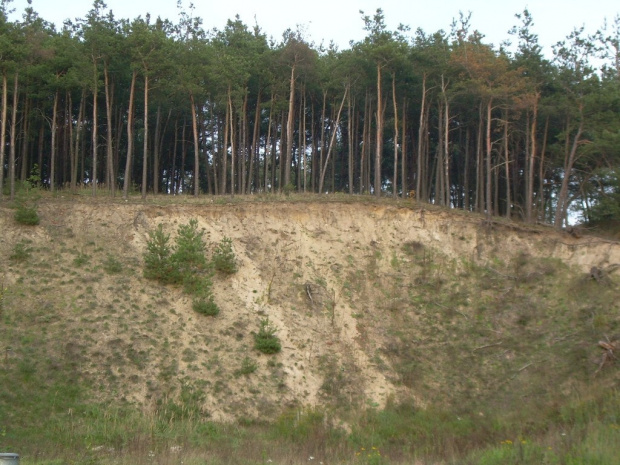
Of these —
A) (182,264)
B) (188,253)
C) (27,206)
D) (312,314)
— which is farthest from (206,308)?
(27,206)

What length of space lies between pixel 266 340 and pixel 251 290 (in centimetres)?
352

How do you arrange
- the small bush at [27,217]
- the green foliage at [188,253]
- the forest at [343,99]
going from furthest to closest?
1. the forest at [343,99]
2. the small bush at [27,217]
3. the green foliage at [188,253]

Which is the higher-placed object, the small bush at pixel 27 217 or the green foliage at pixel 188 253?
the small bush at pixel 27 217

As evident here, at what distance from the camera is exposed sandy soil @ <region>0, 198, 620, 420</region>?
2570 centimetres

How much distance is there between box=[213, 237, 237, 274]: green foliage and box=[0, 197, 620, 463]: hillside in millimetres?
378

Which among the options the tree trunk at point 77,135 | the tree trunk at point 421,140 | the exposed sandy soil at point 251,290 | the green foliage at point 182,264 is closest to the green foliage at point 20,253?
the exposed sandy soil at point 251,290

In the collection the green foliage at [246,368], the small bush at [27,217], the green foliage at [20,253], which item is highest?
the small bush at [27,217]

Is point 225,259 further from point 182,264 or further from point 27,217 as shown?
point 27,217

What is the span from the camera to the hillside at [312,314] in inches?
982

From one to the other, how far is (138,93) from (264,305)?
19.9m

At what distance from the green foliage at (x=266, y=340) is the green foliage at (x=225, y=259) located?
12.0 ft

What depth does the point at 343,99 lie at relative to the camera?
3950 centimetres

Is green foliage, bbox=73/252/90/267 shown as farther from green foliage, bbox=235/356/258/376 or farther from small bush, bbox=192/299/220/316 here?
green foliage, bbox=235/356/258/376

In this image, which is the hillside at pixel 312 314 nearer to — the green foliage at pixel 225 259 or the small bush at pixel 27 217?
the small bush at pixel 27 217
